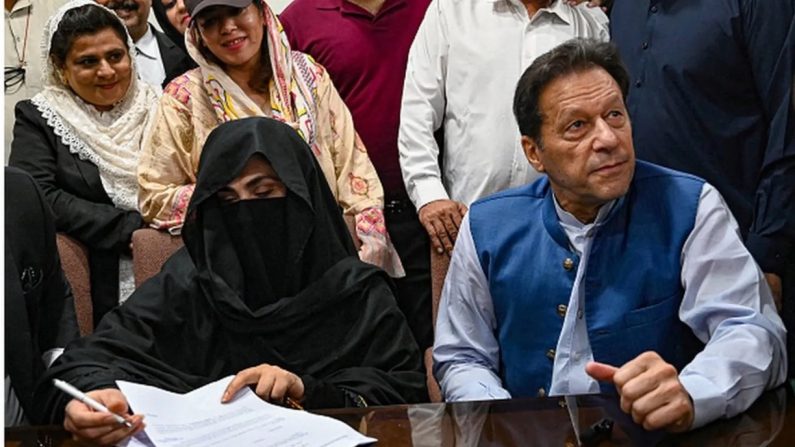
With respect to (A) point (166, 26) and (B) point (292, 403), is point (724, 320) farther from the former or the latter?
(A) point (166, 26)

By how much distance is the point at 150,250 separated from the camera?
2.76m

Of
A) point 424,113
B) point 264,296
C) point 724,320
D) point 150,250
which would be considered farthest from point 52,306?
point 724,320

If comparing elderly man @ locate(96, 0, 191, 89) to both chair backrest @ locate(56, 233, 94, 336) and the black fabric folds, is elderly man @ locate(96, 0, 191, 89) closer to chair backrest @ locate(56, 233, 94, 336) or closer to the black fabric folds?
the black fabric folds

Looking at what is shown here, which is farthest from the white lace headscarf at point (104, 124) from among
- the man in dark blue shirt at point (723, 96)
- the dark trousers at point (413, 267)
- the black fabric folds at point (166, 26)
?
the man in dark blue shirt at point (723, 96)

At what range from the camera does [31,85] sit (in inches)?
139

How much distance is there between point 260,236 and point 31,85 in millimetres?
1550

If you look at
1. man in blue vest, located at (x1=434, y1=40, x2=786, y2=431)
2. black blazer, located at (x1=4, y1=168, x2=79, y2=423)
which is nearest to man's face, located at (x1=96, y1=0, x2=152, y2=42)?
black blazer, located at (x1=4, y1=168, x2=79, y2=423)

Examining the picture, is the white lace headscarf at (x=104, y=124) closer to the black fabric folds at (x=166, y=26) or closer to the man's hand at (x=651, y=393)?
the black fabric folds at (x=166, y=26)

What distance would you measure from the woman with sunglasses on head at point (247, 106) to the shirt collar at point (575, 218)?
2.68 feet

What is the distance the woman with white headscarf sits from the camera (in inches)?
123

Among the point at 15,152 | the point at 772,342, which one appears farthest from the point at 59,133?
the point at 772,342

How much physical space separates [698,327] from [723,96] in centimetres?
88

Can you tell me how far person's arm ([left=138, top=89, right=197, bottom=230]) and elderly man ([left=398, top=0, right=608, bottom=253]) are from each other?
0.59 metres

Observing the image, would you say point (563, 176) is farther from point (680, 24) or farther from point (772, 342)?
point (680, 24)
